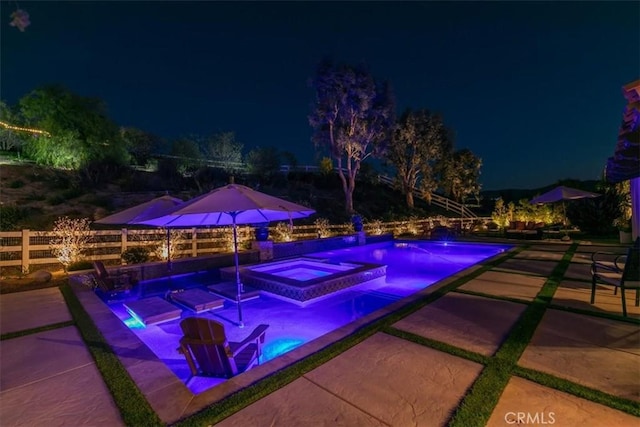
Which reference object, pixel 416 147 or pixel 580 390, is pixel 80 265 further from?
pixel 416 147

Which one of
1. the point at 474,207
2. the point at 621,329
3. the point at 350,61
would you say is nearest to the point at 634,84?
the point at 621,329

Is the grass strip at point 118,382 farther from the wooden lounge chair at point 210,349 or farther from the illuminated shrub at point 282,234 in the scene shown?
the illuminated shrub at point 282,234

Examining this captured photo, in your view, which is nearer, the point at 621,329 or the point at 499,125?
the point at 621,329

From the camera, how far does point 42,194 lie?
16.9 metres

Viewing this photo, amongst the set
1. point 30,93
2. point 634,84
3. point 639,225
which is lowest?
point 639,225

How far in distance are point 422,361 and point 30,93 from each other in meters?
31.3

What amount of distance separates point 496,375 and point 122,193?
21210 mm

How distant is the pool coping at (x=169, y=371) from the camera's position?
2.41 m

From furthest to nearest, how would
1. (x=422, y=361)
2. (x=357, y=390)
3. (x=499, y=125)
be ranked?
(x=499, y=125)
(x=422, y=361)
(x=357, y=390)

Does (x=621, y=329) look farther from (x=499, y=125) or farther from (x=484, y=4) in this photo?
(x=499, y=125)

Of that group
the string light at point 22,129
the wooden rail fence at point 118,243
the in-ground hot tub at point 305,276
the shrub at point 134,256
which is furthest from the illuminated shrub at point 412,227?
the string light at point 22,129

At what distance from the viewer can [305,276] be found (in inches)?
323

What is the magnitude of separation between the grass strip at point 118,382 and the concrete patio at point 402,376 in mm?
63

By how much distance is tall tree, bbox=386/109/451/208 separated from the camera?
84.8 ft
